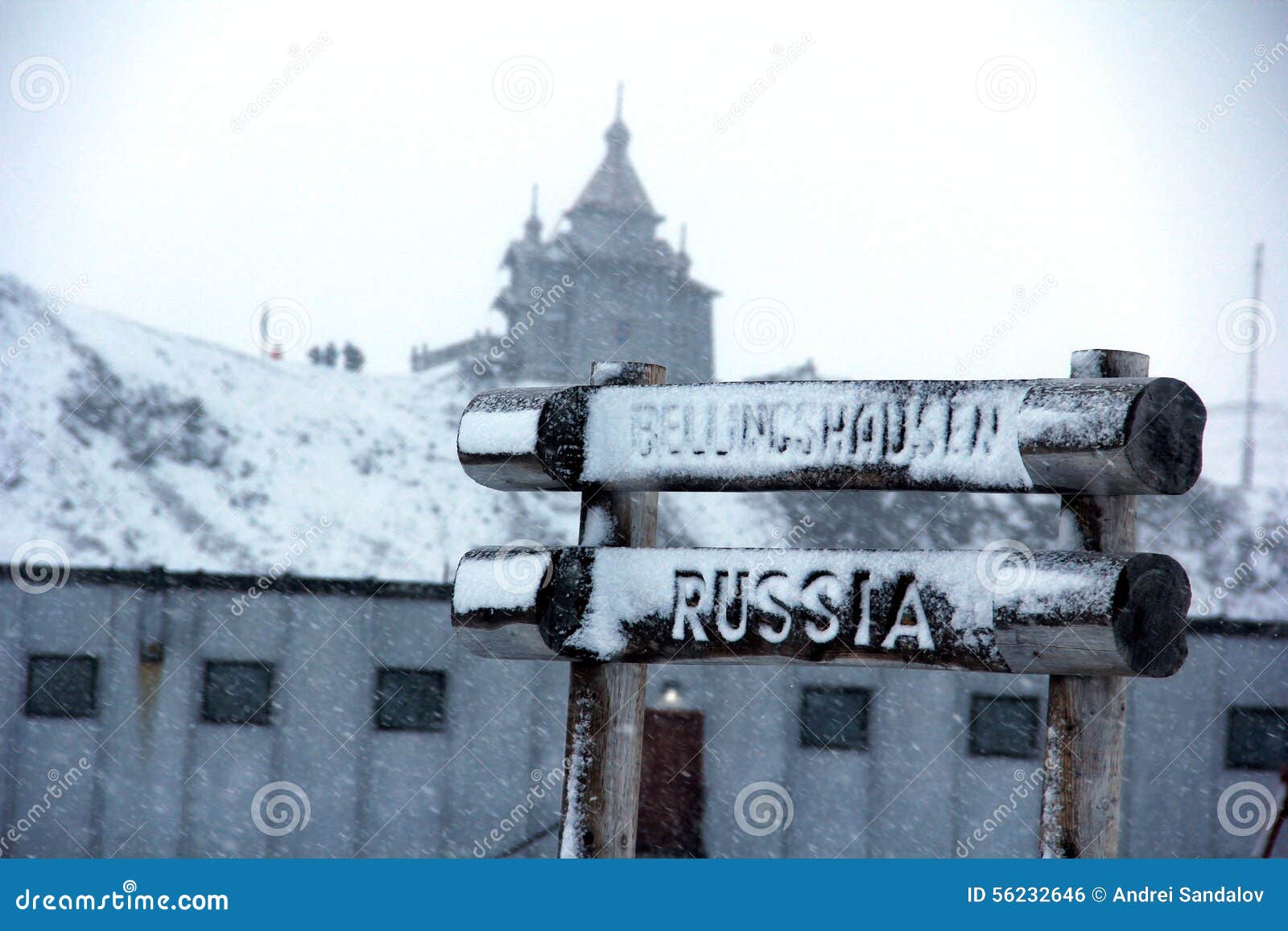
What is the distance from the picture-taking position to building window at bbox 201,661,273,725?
14.0 m

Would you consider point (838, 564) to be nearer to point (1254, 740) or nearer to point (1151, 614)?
point (1151, 614)

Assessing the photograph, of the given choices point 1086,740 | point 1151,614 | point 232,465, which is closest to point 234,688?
point 1086,740

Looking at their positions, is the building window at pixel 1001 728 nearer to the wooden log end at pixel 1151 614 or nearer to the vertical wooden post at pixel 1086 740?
the vertical wooden post at pixel 1086 740

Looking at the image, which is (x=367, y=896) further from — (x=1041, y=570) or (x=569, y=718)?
(x=1041, y=570)

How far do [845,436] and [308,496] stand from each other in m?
27.1

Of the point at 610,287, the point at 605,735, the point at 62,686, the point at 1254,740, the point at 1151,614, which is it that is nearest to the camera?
the point at 1151,614

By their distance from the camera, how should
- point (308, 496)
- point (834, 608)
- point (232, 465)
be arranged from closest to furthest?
point (834, 608) → point (308, 496) → point (232, 465)

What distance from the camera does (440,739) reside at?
13.8 meters

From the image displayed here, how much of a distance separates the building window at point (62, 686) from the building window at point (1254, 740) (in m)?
12.9

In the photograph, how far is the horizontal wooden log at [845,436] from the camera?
Result: 3518mm

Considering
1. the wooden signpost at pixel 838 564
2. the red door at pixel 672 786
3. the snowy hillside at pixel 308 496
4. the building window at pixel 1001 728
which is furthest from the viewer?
the snowy hillside at pixel 308 496

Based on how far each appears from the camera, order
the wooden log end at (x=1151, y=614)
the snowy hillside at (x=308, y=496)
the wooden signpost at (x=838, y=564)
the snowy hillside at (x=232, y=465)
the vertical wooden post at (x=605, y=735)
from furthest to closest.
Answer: the snowy hillside at (x=232, y=465) < the snowy hillside at (x=308, y=496) < the vertical wooden post at (x=605, y=735) < the wooden signpost at (x=838, y=564) < the wooden log end at (x=1151, y=614)

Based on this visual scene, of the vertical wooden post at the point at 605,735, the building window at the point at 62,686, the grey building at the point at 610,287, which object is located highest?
the grey building at the point at 610,287

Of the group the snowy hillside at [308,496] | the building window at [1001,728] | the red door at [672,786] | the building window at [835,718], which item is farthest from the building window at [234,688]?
the building window at [1001,728]
